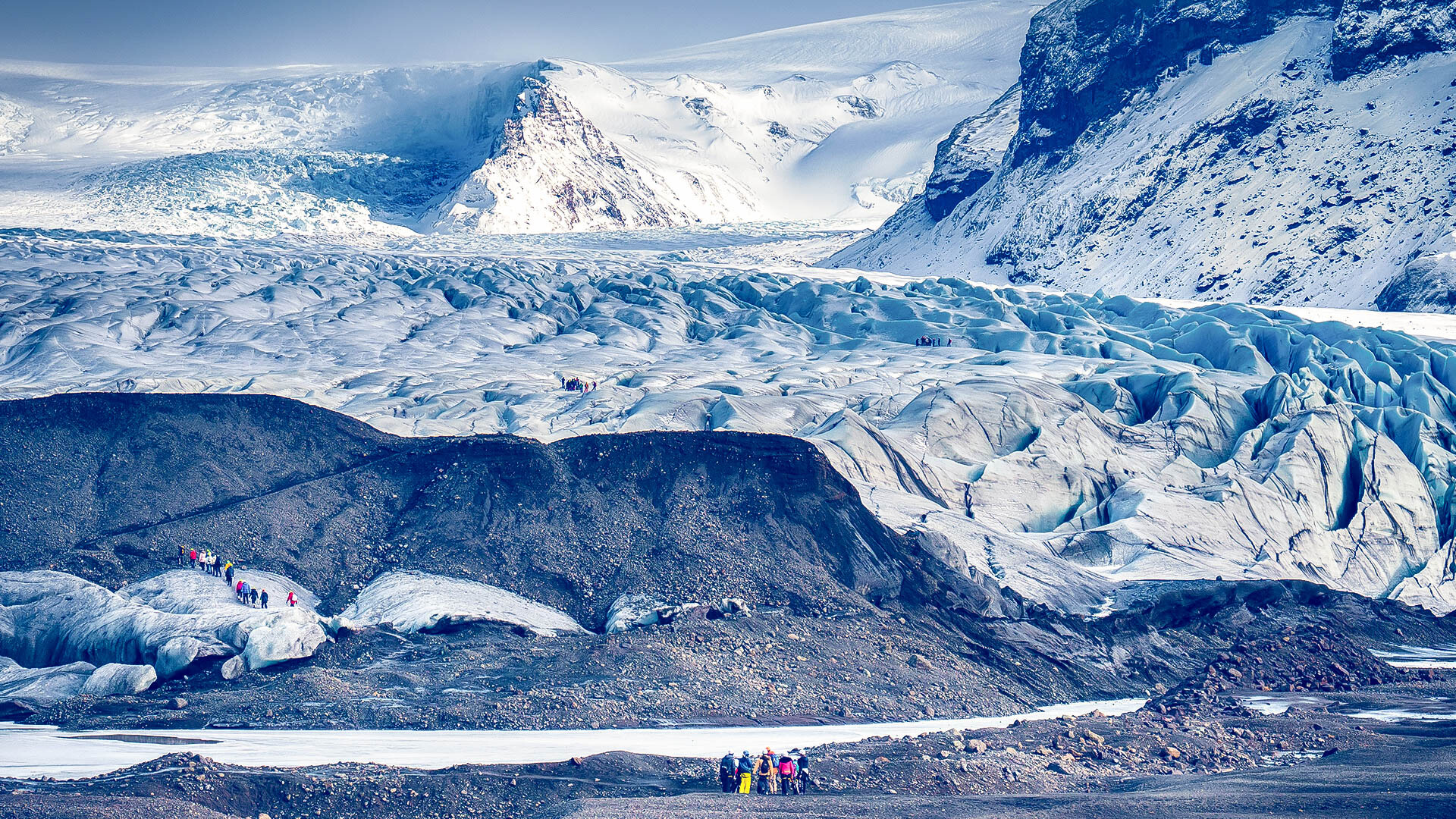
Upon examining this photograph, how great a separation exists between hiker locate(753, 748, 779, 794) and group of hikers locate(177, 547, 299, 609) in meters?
10.9

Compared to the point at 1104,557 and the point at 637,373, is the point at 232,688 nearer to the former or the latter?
the point at 1104,557

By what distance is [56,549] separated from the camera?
2567 cm

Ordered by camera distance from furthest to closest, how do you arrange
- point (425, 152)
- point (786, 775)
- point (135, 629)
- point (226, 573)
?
point (425, 152) < point (226, 573) < point (135, 629) < point (786, 775)

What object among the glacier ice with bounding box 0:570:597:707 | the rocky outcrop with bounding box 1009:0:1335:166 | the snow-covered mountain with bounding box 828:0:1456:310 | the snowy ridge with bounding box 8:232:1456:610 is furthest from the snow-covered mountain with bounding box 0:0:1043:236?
the glacier ice with bounding box 0:570:597:707

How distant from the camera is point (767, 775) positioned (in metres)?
17.2

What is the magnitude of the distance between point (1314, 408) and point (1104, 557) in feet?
32.7

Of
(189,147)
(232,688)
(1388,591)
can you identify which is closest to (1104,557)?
(1388,591)

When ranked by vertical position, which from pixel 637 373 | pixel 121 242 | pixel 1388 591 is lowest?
Answer: pixel 1388 591

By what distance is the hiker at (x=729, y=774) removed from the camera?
1736 centimetres

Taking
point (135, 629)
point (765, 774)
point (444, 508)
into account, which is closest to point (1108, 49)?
point (444, 508)

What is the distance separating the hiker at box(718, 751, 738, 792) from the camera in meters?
17.4

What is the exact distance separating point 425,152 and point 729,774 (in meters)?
138

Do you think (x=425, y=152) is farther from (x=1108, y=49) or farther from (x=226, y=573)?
(x=226, y=573)

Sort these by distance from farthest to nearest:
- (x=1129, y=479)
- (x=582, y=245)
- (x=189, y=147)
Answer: (x=189, y=147) → (x=582, y=245) → (x=1129, y=479)
